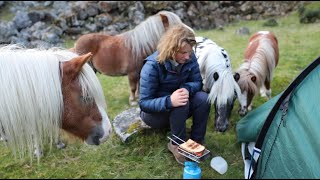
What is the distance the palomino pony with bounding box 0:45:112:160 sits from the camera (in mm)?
2107

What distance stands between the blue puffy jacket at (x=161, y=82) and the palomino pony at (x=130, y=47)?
179 cm

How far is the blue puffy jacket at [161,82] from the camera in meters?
3.17

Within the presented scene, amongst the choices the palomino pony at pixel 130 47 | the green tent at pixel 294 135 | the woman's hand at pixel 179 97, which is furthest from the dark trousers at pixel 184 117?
the palomino pony at pixel 130 47

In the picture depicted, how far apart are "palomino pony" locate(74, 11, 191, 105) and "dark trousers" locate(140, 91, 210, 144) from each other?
1.82 m

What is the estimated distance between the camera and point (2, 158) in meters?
3.43

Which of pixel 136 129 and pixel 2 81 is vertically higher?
pixel 2 81

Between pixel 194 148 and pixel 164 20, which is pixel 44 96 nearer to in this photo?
pixel 194 148

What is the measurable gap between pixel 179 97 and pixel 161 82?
30 cm

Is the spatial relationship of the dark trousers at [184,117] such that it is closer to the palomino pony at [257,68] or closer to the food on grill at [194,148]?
the food on grill at [194,148]

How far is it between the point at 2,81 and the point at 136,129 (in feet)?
5.95

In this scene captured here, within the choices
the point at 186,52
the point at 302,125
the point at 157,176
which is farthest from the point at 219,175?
the point at 186,52

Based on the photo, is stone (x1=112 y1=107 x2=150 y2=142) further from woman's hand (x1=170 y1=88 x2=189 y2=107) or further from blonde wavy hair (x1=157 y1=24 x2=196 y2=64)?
blonde wavy hair (x1=157 y1=24 x2=196 y2=64)

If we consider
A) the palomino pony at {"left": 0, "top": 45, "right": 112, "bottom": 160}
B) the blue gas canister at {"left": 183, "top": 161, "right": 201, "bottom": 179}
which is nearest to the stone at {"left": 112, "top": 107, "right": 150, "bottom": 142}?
the palomino pony at {"left": 0, "top": 45, "right": 112, "bottom": 160}

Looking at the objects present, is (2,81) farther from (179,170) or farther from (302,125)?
(302,125)
